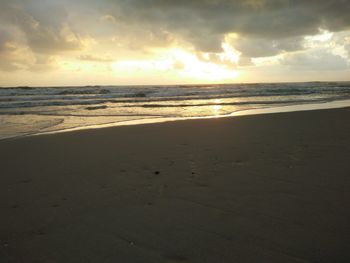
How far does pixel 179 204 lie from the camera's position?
3742 mm

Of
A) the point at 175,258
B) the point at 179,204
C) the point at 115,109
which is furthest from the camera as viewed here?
the point at 115,109

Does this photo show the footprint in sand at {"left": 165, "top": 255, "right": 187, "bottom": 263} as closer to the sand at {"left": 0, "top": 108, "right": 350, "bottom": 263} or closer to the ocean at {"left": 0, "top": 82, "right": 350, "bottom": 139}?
the sand at {"left": 0, "top": 108, "right": 350, "bottom": 263}

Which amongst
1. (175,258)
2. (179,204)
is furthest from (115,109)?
(175,258)

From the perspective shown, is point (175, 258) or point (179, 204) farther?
point (179, 204)

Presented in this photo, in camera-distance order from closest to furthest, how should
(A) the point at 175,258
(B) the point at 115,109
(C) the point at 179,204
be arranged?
(A) the point at 175,258
(C) the point at 179,204
(B) the point at 115,109

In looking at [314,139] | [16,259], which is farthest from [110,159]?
[314,139]

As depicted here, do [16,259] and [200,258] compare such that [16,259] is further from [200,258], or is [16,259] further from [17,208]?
[200,258]

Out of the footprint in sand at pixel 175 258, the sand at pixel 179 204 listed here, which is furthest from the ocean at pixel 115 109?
the footprint in sand at pixel 175 258

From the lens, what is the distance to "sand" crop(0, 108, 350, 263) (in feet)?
9.08

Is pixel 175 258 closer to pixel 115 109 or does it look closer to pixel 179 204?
pixel 179 204

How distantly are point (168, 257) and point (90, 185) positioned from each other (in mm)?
2244

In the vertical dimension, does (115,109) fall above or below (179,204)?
below

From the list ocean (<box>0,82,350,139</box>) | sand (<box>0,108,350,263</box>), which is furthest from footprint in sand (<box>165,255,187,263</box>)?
ocean (<box>0,82,350,139</box>)

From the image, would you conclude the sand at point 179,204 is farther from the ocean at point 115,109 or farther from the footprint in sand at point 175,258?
the ocean at point 115,109
